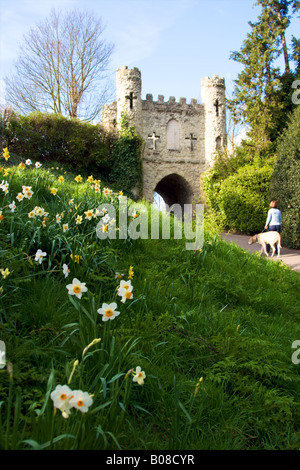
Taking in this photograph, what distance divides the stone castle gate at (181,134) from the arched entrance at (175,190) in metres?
0.06

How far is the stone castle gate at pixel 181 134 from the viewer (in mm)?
19250

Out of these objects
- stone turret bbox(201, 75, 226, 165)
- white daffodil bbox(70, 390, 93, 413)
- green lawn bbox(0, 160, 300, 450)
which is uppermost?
stone turret bbox(201, 75, 226, 165)

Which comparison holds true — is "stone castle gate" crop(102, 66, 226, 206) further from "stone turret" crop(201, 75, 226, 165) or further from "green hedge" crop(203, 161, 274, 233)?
"green hedge" crop(203, 161, 274, 233)

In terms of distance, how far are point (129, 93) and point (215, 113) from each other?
17.3 feet

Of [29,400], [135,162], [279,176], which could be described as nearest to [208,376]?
[29,400]

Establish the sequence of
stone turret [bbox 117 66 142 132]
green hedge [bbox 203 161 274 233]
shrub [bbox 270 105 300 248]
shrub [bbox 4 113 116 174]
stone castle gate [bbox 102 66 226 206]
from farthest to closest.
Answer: stone castle gate [bbox 102 66 226 206]
stone turret [bbox 117 66 142 132]
shrub [bbox 4 113 116 174]
green hedge [bbox 203 161 274 233]
shrub [bbox 270 105 300 248]

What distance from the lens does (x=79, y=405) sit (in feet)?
3.86

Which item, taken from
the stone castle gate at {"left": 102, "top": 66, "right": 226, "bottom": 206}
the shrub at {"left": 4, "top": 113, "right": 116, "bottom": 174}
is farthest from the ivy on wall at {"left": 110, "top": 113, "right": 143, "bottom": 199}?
the stone castle gate at {"left": 102, "top": 66, "right": 226, "bottom": 206}

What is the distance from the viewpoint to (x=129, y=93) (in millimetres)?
18250

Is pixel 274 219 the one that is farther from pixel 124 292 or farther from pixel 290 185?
pixel 124 292

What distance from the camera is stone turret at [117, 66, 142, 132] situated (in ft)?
59.6

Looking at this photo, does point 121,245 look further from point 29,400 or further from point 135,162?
point 135,162

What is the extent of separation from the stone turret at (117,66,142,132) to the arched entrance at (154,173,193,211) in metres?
4.06
